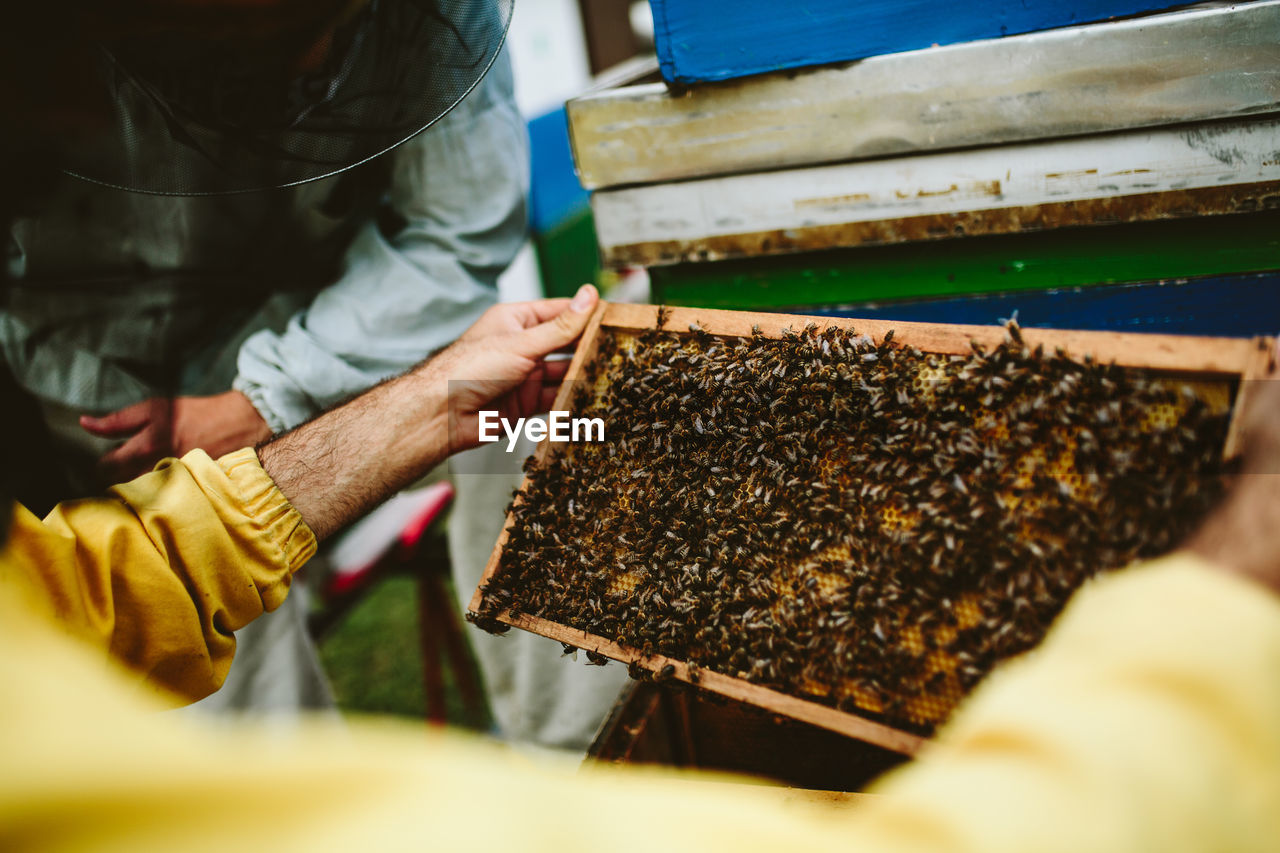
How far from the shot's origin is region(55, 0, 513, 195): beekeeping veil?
6.24ft

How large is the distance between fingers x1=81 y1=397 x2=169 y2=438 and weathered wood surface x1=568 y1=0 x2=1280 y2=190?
1.81 m

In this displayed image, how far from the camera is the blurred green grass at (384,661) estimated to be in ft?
15.8

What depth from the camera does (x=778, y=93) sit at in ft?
6.97

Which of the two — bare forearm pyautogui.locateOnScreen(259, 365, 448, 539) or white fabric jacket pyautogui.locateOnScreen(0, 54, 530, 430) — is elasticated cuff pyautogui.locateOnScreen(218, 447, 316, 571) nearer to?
bare forearm pyautogui.locateOnScreen(259, 365, 448, 539)

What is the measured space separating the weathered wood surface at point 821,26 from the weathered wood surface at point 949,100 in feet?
0.16

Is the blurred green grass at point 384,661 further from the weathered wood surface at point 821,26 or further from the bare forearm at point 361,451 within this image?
the weathered wood surface at point 821,26

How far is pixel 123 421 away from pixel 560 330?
1720 mm

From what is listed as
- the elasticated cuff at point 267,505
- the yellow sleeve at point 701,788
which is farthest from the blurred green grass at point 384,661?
the yellow sleeve at point 701,788

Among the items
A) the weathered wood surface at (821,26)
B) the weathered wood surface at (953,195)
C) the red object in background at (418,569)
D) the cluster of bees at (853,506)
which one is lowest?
the red object in background at (418,569)

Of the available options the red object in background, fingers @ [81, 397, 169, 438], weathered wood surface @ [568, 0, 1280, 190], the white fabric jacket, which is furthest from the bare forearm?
the red object in background

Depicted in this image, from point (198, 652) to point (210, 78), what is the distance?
158 cm

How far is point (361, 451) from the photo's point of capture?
7.68 ft

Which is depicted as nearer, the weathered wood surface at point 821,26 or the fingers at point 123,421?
the weathered wood surface at point 821,26

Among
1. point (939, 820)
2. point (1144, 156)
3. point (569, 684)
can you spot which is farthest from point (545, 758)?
point (1144, 156)
